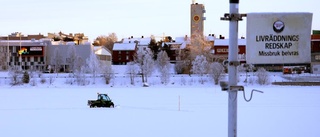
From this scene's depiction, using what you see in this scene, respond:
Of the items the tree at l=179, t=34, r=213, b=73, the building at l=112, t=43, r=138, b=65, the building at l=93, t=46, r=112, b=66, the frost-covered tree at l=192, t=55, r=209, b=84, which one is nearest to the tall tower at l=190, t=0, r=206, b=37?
the building at l=112, t=43, r=138, b=65

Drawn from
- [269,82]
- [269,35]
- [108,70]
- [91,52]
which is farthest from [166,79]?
[269,35]

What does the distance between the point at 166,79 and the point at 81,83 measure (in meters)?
13.9

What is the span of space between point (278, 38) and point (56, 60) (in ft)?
303

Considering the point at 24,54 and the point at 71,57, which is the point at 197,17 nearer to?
the point at 71,57

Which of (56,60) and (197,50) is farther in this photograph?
(56,60)

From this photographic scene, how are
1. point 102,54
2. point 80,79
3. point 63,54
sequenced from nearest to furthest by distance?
point 80,79 → point 63,54 → point 102,54

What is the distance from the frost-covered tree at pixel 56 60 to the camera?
9475 cm

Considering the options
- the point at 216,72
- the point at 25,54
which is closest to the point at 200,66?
the point at 216,72

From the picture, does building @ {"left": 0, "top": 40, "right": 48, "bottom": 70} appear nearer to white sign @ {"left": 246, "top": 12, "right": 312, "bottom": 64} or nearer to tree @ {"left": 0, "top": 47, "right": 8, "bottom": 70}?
tree @ {"left": 0, "top": 47, "right": 8, "bottom": 70}

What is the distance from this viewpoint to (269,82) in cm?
7062

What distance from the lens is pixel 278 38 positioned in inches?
251

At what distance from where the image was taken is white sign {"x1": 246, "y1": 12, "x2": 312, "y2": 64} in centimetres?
623

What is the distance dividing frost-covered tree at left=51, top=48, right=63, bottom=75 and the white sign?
89008 millimetres

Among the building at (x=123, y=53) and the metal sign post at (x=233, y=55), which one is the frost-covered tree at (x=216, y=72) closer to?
the building at (x=123, y=53)
